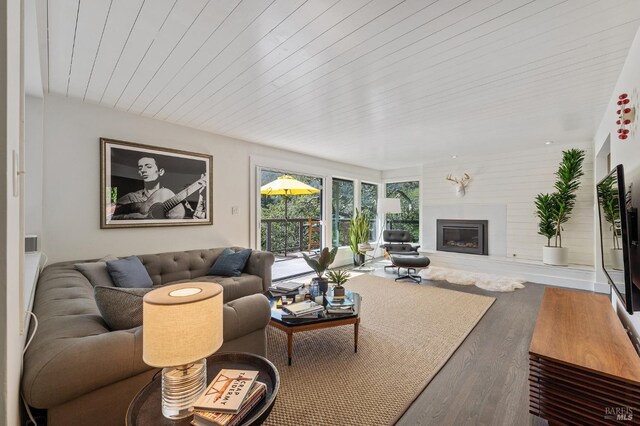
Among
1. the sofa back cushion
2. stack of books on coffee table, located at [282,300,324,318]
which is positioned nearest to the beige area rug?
stack of books on coffee table, located at [282,300,324,318]

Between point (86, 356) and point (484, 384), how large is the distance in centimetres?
242

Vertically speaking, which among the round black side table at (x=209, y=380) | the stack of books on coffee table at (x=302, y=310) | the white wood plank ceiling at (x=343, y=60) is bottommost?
the stack of books on coffee table at (x=302, y=310)

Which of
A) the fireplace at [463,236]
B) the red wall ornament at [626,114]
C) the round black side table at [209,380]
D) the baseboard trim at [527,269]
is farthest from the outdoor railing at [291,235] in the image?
the red wall ornament at [626,114]

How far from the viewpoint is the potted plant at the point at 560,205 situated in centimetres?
452

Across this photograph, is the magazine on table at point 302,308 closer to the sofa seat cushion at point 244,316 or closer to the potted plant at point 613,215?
the sofa seat cushion at point 244,316

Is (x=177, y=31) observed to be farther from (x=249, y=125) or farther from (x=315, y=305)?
(x=315, y=305)

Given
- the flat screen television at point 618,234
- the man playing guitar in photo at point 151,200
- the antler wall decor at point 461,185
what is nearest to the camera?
the flat screen television at point 618,234

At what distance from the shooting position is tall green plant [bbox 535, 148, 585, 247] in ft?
14.8

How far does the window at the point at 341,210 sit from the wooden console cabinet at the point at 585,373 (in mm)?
4784

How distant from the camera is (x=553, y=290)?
265cm

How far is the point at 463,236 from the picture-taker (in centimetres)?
605

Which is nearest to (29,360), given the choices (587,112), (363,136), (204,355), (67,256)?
(204,355)

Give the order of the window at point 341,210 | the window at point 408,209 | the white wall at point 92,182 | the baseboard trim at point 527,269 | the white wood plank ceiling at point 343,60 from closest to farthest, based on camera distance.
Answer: the white wood plank ceiling at point 343,60 → the white wall at point 92,182 → the baseboard trim at point 527,269 → the window at point 341,210 → the window at point 408,209

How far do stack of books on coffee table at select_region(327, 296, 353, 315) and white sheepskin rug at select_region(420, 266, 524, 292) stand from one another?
303 cm
